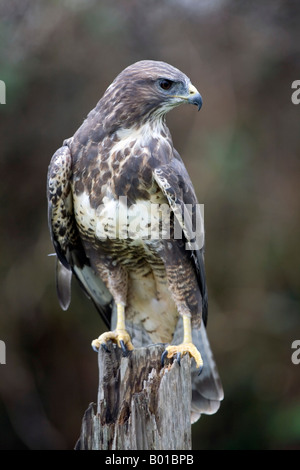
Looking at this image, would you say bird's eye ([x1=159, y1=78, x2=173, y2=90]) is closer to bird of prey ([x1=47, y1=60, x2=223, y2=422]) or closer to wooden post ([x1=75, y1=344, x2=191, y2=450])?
bird of prey ([x1=47, y1=60, x2=223, y2=422])

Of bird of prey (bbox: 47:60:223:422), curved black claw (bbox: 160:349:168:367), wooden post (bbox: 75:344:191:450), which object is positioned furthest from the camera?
bird of prey (bbox: 47:60:223:422)

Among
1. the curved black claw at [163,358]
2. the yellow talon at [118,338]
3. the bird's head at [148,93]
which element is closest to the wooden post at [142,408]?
the curved black claw at [163,358]

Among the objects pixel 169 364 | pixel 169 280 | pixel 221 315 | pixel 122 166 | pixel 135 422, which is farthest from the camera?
pixel 221 315

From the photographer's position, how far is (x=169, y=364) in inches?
130

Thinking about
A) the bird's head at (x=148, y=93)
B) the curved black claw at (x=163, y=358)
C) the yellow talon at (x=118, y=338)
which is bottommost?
the curved black claw at (x=163, y=358)

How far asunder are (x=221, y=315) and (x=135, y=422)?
309 centimetres

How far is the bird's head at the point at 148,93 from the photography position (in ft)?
11.6

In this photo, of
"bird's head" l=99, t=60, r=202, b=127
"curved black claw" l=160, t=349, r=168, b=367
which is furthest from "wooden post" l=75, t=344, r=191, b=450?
"bird's head" l=99, t=60, r=202, b=127

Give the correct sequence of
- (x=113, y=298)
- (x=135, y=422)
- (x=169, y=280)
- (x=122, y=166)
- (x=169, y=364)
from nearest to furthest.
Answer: (x=135, y=422)
(x=169, y=364)
(x=122, y=166)
(x=169, y=280)
(x=113, y=298)

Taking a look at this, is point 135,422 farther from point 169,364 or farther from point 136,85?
point 136,85

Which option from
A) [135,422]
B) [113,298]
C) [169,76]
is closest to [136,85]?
[169,76]

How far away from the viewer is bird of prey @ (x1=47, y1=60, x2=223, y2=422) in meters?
3.52

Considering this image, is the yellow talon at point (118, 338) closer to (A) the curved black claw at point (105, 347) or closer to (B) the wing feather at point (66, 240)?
(A) the curved black claw at point (105, 347)

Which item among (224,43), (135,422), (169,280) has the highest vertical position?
(224,43)
